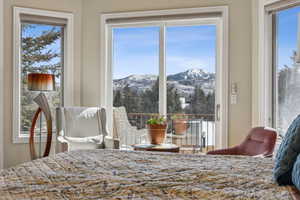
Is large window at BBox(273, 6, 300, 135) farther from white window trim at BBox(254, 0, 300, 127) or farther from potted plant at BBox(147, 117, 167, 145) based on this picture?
potted plant at BBox(147, 117, 167, 145)

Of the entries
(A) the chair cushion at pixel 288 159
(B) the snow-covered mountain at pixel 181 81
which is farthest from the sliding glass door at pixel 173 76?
(A) the chair cushion at pixel 288 159

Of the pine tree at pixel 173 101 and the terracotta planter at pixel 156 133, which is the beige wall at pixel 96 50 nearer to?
the pine tree at pixel 173 101

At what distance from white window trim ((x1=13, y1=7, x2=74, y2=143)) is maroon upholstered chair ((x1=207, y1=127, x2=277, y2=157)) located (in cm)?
250

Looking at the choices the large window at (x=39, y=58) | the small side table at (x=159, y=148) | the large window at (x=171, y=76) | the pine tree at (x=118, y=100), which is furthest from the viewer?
the pine tree at (x=118, y=100)

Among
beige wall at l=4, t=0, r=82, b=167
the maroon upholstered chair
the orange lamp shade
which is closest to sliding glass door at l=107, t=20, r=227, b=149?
the maroon upholstered chair

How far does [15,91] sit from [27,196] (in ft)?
11.8

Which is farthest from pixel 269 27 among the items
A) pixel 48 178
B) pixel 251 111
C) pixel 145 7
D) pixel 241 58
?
pixel 48 178

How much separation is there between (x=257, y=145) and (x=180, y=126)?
1.46 meters

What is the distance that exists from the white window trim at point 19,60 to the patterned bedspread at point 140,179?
2.71 metres

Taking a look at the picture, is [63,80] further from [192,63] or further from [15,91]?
[192,63]

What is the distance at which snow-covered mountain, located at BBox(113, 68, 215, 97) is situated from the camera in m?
4.68

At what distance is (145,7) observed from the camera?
4.74m

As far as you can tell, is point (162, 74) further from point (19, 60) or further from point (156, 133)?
point (19, 60)

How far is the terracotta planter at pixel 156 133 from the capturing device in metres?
4.03
